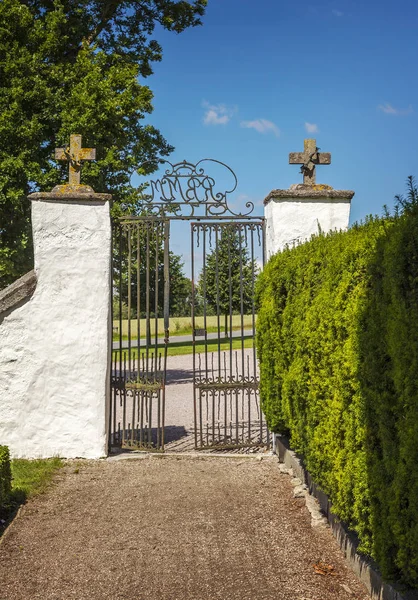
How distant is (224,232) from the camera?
7988mm

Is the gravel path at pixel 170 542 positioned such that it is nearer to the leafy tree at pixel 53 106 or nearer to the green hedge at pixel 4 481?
the green hedge at pixel 4 481

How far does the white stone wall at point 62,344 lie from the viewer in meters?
7.34

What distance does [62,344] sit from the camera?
24.3 ft

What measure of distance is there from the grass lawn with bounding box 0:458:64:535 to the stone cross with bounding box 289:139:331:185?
4575 millimetres

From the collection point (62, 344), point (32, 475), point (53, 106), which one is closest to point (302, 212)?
point (62, 344)

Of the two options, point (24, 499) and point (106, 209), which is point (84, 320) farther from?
point (24, 499)

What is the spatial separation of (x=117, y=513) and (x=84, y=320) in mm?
2603

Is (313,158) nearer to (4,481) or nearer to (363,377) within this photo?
(363,377)

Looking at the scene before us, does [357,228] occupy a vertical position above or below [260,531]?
above

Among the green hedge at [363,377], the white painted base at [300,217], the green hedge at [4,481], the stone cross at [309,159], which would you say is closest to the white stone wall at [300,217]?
the white painted base at [300,217]

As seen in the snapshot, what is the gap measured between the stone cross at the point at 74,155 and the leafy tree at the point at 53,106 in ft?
13.7

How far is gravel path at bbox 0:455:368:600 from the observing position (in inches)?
158

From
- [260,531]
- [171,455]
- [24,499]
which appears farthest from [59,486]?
[260,531]

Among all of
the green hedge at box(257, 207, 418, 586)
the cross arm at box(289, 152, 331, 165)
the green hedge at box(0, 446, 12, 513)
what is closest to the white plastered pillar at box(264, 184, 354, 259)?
the cross arm at box(289, 152, 331, 165)
